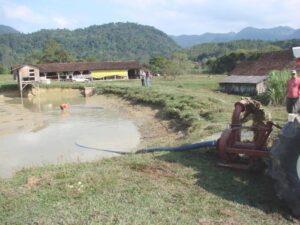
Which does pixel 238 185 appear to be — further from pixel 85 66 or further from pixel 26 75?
pixel 85 66

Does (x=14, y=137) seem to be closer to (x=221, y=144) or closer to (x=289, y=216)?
(x=221, y=144)

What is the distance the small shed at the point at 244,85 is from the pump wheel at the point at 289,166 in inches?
890

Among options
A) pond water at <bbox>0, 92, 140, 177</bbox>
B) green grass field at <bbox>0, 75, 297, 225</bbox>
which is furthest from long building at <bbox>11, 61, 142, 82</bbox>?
green grass field at <bbox>0, 75, 297, 225</bbox>

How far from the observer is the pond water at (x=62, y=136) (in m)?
15.9

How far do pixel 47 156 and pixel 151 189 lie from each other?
30.9 ft

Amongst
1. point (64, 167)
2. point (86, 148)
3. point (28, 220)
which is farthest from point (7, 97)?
point (28, 220)

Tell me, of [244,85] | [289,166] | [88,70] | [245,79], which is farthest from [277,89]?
[88,70]

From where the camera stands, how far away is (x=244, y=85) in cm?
3109

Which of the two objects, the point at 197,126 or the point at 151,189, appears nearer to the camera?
the point at 151,189

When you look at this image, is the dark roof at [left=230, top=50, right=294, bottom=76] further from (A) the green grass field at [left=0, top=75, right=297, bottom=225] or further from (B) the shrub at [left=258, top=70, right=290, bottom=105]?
(A) the green grass field at [left=0, top=75, right=297, bottom=225]

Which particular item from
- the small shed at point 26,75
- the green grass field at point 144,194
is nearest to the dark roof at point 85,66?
the small shed at point 26,75

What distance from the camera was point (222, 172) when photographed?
28.4ft

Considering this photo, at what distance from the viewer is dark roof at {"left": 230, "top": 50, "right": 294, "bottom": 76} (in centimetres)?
2948

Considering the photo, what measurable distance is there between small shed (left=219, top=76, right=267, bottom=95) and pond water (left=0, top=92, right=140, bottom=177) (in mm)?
8358
